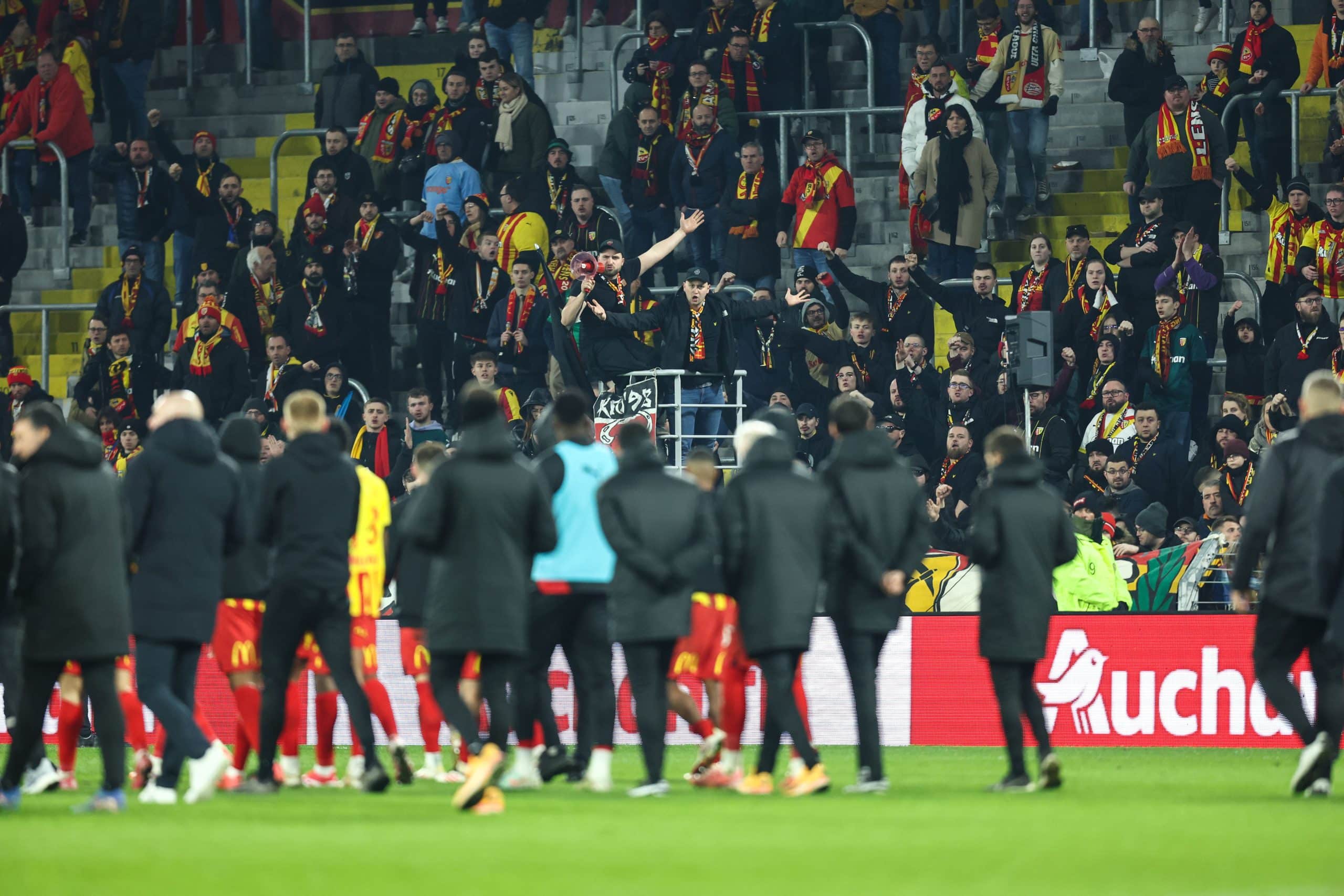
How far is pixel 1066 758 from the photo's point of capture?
1502cm

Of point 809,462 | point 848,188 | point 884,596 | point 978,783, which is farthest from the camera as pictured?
point 848,188

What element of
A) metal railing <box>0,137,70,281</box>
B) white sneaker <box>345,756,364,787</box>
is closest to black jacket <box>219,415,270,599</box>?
white sneaker <box>345,756,364,787</box>

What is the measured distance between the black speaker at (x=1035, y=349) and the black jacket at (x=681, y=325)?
8.11 ft

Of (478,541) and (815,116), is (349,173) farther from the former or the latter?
(478,541)

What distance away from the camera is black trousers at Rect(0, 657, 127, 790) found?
10.3 metres

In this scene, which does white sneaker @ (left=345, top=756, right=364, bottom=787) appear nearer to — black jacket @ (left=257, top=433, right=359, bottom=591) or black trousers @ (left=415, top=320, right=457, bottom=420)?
black jacket @ (left=257, top=433, right=359, bottom=591)

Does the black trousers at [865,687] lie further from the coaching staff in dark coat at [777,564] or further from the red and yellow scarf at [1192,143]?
the red and yellow scarf at [1192,143]

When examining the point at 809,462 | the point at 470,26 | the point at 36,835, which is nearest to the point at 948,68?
the point at 809,462

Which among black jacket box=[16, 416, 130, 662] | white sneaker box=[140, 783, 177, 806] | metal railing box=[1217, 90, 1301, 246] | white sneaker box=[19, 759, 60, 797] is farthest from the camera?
metal railing box=[1217, 90, 1301, 246]

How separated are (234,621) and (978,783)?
13.5ft

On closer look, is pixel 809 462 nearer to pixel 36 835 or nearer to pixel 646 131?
pixel 646 131

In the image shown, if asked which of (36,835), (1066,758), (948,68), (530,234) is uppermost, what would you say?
(948,68)

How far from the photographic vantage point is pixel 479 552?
10.7m

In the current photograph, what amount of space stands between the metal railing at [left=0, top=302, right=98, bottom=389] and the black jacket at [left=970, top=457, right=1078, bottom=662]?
14669mm
